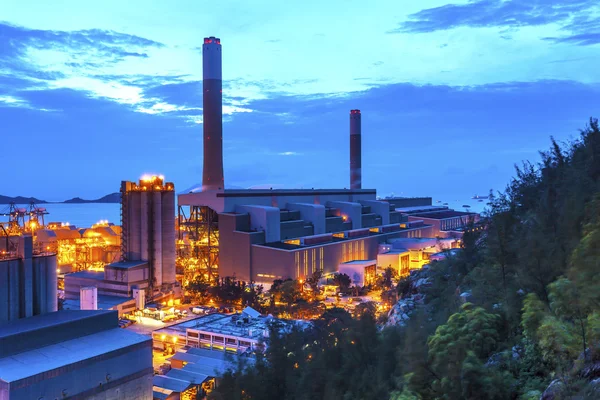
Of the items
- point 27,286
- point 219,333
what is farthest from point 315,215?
point 27,286

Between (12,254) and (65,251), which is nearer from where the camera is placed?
(12,254)

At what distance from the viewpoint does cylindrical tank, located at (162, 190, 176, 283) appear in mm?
40875

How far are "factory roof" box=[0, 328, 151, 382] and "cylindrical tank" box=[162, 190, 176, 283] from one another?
19.8 metres

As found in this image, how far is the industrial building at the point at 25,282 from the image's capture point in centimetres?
2019

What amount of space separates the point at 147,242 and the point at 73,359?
2355 cm

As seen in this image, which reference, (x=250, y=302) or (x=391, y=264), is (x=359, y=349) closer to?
(x=250, y=302)

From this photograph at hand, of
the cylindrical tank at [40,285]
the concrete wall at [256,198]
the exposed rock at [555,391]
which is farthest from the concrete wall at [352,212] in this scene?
the exposed rock at [555,391]

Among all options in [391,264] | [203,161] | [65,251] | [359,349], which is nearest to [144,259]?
[203,161]

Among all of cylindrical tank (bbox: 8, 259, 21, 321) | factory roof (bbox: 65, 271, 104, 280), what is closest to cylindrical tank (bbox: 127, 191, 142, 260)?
factory roof (bbox: 65, 271, 104, 280)

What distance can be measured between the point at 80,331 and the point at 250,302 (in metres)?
16.7

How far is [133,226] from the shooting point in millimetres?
40906

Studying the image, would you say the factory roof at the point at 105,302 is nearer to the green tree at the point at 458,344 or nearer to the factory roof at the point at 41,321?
the factory roof at the point at 41,321

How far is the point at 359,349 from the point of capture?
502 inches

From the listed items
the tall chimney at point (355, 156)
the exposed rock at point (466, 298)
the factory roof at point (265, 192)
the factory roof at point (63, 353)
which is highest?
the tall chimney at point (355, 156)
